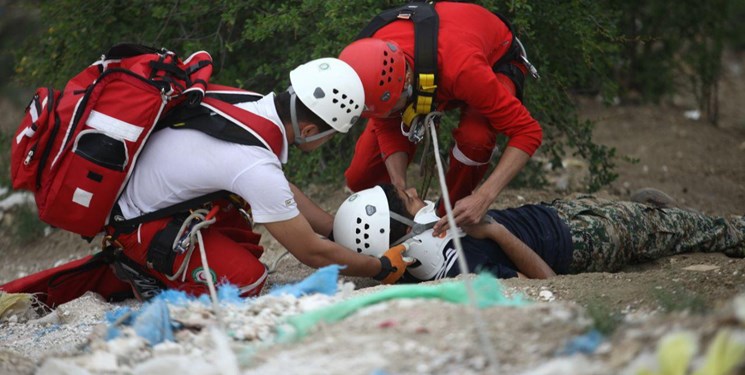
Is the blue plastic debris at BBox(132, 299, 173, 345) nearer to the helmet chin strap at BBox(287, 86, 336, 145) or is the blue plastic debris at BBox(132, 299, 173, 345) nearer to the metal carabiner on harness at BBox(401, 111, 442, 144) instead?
the helmet chin strap at BBox(287, 86, 336, 145)

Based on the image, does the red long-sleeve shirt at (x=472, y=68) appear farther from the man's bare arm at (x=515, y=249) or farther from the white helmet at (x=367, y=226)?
the white helmet at (x=367, y=226)

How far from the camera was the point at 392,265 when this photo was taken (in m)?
4.93

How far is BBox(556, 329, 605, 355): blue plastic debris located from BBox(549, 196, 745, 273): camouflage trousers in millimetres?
2340

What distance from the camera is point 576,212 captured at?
5.38m

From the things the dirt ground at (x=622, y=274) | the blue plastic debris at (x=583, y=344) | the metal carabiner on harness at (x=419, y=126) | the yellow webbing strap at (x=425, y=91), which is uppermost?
the yellow webbing strap at (x=425, y=91)

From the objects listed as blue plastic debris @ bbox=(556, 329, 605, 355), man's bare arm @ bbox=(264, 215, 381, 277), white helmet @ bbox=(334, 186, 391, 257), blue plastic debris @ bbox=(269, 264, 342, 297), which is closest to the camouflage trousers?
white helmet @ bbox=(334, 186, 391, 257)

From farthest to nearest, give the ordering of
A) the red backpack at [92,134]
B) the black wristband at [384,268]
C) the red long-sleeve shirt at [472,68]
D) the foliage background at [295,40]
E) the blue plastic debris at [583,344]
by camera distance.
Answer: the foliage background at [295,40] < the black wristband at [384,268] < the red long-sleeve shirt at [472,68] < the red backpack at [92,134] < the blue plastic debris at [583,344]

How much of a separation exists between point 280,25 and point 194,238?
186 cm

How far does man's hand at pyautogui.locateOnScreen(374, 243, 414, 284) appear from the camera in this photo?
492cm

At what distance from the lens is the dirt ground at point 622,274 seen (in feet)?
9.93

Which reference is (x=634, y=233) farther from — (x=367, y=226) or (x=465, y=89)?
(x=367, y=226)

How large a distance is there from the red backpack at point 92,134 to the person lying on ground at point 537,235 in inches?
43.2

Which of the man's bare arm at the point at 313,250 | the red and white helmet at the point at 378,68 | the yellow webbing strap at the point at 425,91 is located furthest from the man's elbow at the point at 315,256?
the yellow webbing strap at the point at 425,91

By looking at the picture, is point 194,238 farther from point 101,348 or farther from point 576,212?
point 576,212
